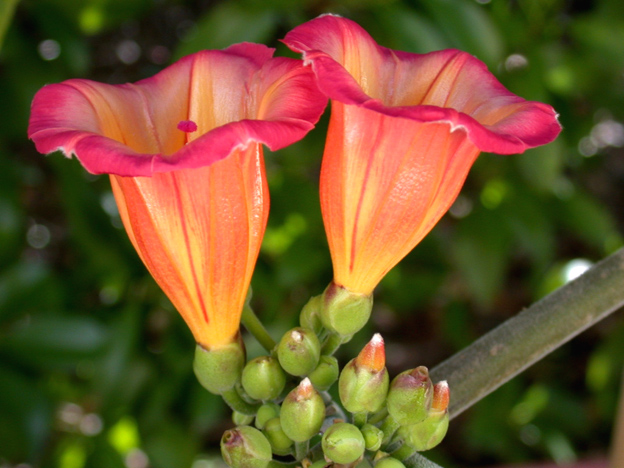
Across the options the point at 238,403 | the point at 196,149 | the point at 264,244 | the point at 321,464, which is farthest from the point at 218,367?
the point at 264,244

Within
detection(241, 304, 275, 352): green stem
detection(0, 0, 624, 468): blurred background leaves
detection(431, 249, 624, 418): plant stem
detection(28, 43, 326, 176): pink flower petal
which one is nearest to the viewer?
detection(28, 43, 326, 176): pink flower petal

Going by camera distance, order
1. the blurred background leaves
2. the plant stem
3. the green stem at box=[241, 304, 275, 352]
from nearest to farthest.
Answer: the plant stem → the green stem at box=[241, 304, 275, 352] → the blurred background leaves

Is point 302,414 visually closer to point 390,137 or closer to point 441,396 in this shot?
point 441,396

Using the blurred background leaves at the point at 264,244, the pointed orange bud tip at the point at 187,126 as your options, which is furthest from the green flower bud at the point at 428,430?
the blurred background leaves at the point at 264,244

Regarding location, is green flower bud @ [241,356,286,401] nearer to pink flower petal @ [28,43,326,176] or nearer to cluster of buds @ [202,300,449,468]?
cluster of buds @ [202,300,449,468]

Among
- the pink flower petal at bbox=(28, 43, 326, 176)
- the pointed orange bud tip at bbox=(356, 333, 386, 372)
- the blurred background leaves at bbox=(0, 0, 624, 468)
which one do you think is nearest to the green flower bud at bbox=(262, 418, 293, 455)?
the pointed orange bud tip at bbox=(356, 333, 386, 372)

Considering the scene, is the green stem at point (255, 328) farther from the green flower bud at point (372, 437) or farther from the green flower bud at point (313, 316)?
the green flower bud at point (372, 437)
